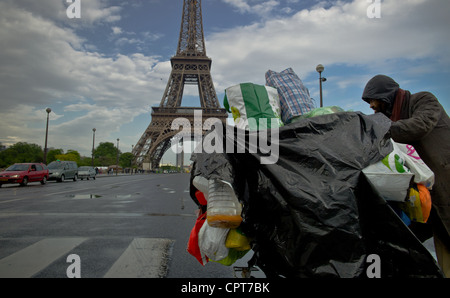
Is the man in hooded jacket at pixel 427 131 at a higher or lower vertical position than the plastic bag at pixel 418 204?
higher

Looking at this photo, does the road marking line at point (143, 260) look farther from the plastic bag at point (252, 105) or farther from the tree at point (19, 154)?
the tree at point (19, 154)

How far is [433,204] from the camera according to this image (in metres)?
1.79

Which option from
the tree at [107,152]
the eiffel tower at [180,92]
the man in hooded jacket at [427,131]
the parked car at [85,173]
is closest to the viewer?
the man in hooded jacket at [427,131]

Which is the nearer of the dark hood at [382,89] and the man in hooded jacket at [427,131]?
the man in hooded jacket at [427,131]

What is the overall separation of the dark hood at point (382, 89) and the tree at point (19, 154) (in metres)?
61.9

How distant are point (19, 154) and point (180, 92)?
3326cm

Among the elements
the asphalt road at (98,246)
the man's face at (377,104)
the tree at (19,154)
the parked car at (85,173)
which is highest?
the tree at (19,154)

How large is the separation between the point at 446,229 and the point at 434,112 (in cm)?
73

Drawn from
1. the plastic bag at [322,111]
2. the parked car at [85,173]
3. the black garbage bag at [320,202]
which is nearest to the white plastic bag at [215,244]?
the black garbage bag at [320,202]

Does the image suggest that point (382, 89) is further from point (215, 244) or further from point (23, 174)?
point (23, 174)

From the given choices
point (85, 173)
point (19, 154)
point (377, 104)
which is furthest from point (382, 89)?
point (19, 154)

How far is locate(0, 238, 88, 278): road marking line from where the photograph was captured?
2.63 meters

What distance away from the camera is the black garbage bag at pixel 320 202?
1.31 meters

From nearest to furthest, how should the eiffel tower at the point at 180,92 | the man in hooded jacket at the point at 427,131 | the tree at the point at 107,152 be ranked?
the man in hooded jacket at the point at 427,131 → the eiffel tower at the point at 180,92 → the tree at the point at 107,152
